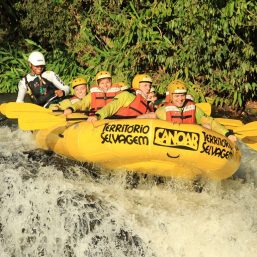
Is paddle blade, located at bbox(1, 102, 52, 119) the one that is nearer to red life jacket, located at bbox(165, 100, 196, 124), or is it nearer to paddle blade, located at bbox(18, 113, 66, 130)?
paddle blade, located at bbox(18, 113, 66, 130)

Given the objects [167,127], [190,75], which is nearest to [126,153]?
[167,127]

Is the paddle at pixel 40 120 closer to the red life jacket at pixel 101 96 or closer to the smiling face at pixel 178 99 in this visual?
the red life jacket at pixel 101 96

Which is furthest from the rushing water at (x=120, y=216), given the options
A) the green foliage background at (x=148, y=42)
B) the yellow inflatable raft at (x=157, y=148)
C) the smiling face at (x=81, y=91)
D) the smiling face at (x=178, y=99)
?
the green foliage background at (x=148, y=42)

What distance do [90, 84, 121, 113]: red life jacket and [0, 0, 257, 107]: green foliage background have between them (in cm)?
231

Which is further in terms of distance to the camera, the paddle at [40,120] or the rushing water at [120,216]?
the paddle at [40,120]

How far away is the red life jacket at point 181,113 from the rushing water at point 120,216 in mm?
762

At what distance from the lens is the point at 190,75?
977cm

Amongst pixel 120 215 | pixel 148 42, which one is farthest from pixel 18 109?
pixel 148 42

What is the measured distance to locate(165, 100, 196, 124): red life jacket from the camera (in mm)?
6160

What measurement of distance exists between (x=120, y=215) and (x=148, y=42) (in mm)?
4864

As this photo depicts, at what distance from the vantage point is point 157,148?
562 centimetres

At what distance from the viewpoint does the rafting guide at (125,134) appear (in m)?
5.64

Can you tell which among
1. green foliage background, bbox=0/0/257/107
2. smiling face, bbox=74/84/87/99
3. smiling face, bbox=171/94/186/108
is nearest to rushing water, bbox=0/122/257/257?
smiling face, bbox=171/94/186/108

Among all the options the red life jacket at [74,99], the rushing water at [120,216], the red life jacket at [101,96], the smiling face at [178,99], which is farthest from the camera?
the red life jacket at [74,99]
